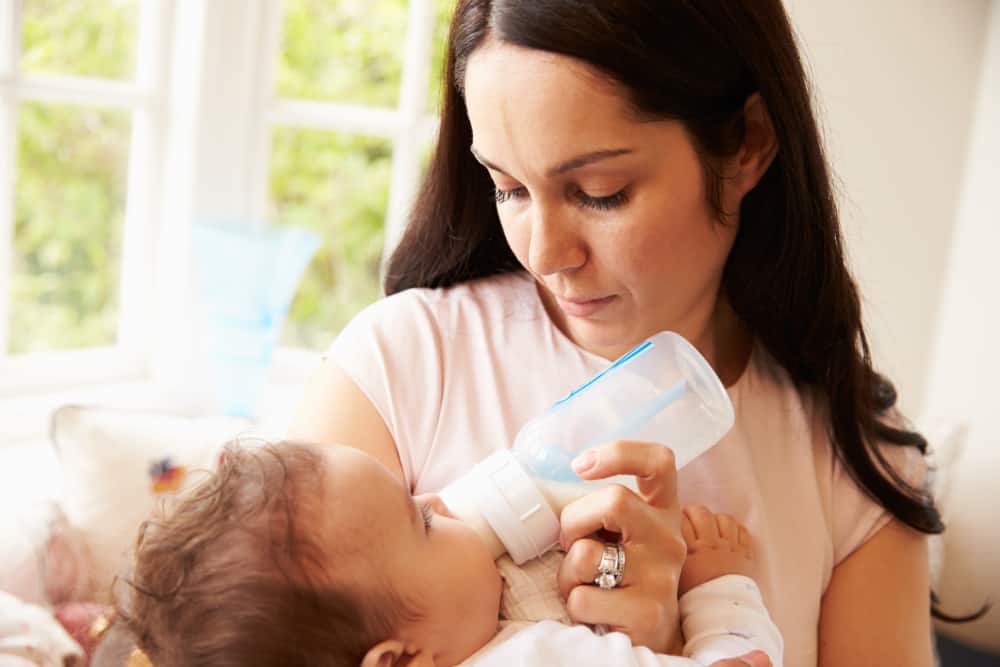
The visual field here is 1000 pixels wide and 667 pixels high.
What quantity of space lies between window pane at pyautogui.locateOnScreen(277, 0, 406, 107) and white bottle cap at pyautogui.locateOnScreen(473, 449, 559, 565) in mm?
2773

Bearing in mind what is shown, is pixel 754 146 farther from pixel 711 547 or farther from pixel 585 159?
pixel 711 547

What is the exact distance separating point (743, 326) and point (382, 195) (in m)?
3.02

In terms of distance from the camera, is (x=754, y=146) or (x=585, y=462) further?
(x=754, y=146)

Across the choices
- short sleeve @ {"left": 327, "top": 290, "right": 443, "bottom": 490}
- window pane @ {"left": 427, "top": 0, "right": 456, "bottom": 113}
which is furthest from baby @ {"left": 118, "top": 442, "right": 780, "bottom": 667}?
window pane @ {"left": 427, "top": 0, "right": 456, "bottom": 113}

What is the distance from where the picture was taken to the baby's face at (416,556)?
111 cm

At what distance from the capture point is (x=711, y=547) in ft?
4.29

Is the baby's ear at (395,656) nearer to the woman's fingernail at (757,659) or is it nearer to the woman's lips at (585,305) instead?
the woman's fingernail at (757,659)

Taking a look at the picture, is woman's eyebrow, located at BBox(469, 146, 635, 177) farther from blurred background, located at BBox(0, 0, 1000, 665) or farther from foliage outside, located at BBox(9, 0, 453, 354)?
foliage outside, located at BBox(9, 0, 453, 354)

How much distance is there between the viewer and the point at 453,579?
115cm

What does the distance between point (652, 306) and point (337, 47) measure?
9.42ft

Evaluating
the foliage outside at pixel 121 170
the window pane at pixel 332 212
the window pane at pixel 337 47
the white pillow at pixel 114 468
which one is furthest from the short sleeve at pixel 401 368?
the window pane at pixel 332 212

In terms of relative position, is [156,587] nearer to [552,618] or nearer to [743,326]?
[552,618]

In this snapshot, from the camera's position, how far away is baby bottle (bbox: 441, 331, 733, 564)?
47.3 inches

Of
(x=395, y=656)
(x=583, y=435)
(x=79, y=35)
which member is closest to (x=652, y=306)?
(x=583, y=435)
